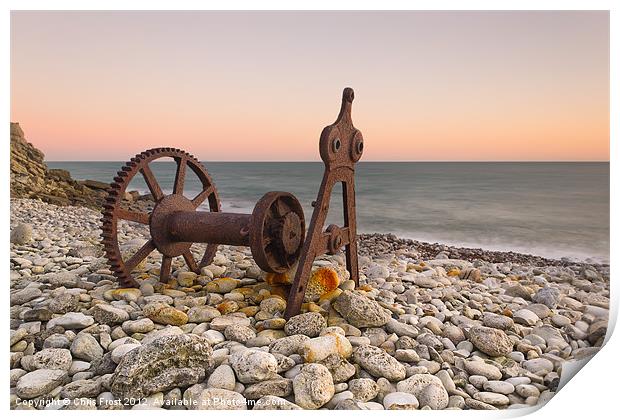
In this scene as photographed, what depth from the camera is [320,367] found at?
3.40 meters

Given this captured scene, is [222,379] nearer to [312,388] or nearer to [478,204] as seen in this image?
[312,388]

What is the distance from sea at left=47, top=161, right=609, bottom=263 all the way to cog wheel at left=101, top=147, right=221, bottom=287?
1.09 meters

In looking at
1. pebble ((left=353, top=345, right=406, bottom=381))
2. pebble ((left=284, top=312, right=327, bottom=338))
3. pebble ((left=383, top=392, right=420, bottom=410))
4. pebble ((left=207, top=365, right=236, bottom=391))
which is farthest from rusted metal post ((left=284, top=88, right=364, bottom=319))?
pebble ((left=383, top=392, right=420, bottom=410))

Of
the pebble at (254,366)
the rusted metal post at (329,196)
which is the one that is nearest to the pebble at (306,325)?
the rusted metal post at (329,196)

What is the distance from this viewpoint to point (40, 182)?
1130 cm

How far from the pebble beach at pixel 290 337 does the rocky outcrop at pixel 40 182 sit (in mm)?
5084

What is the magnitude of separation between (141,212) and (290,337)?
220cm

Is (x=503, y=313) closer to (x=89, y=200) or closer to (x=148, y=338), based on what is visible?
(x=148, y=338)

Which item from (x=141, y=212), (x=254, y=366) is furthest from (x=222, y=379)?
(x=141, y=212)

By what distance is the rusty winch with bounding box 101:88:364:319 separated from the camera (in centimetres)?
435

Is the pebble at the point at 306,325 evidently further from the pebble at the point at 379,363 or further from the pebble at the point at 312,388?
the pebble at the point at 312,388

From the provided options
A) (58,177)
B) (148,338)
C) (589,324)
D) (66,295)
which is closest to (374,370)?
(148,338)

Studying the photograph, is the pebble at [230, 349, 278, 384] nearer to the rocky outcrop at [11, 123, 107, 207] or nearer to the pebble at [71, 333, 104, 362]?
the pebble at [71, 333, 104, 362]

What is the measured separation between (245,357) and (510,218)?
6848 millimetres
